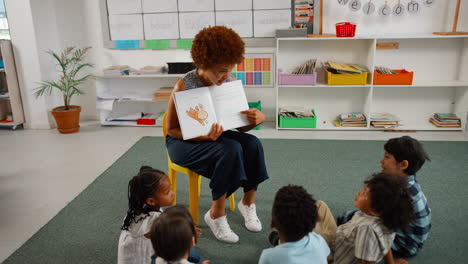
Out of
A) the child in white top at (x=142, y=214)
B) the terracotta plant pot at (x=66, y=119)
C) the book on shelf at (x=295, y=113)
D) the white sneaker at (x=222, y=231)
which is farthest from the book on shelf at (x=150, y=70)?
the child in white top at (x=142, y=214)

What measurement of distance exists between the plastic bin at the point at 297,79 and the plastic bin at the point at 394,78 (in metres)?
0.61

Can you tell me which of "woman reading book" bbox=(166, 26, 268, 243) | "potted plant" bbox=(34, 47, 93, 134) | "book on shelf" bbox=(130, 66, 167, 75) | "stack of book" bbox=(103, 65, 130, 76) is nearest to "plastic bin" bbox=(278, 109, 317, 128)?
"book on shelf" bbox=(130, 66, 167, 75)

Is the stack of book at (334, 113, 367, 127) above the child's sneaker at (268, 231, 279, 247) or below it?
above

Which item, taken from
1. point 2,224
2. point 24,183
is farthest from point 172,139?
point 24,183

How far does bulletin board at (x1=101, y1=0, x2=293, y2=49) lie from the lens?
158 inches

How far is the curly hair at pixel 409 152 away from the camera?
1704 millimetres

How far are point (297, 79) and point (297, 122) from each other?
1.50 ft

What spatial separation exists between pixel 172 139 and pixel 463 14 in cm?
329

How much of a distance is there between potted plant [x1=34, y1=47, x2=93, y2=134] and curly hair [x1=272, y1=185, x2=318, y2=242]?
3274mm

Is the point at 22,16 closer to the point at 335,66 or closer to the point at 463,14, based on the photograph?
the point at 335,66

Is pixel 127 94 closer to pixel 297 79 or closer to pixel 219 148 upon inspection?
pixel 297 79

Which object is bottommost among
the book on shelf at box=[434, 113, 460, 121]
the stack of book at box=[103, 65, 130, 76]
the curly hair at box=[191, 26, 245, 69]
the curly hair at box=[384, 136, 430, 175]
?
the book on shelf at box=[434, 113, 460, 121]

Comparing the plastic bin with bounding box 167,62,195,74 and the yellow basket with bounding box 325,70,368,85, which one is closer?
the yellow basket with bounding box 325,70,368,85

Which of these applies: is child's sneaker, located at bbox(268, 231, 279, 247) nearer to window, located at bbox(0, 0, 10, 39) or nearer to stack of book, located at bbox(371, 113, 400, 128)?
stack of book, located at bbox(371, 113, 400, 128)
